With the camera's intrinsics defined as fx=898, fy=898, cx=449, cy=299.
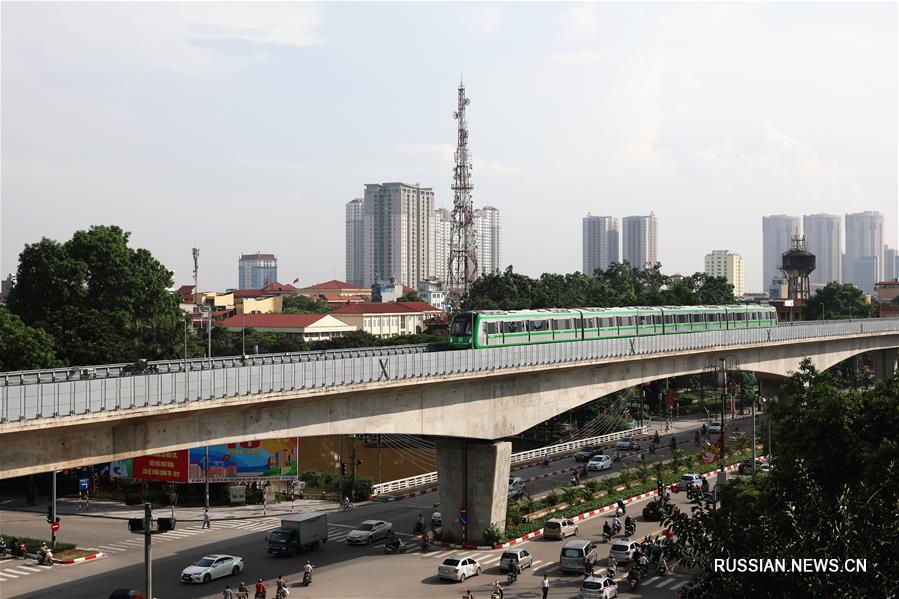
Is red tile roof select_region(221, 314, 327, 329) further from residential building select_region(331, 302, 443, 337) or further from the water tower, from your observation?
the water tower

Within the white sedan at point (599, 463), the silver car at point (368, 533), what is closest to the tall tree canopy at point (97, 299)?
the silver car at point (368, 533)

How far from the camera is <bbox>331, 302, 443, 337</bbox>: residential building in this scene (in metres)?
164

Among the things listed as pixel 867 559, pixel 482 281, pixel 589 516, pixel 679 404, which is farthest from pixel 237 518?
pixel 482 281

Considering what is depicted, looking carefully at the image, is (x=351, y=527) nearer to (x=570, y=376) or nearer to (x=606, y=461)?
(x=570, y=376)

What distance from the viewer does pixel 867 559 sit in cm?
1808

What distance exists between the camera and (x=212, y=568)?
37.8m

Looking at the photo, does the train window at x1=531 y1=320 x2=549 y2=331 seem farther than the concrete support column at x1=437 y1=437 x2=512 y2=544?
Yes

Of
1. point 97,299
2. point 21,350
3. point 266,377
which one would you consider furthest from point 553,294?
point 266,377

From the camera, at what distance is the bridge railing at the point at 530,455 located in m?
59.4

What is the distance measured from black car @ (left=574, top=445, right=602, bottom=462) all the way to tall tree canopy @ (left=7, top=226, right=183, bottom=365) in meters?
31.6

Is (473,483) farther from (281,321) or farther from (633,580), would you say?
(281,321)

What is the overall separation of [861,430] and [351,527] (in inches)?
1073

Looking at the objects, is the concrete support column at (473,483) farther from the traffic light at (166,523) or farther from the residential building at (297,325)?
the residential building at (297,325)

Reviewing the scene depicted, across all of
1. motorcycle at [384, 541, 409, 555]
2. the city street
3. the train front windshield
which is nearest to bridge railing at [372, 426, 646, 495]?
the city street
